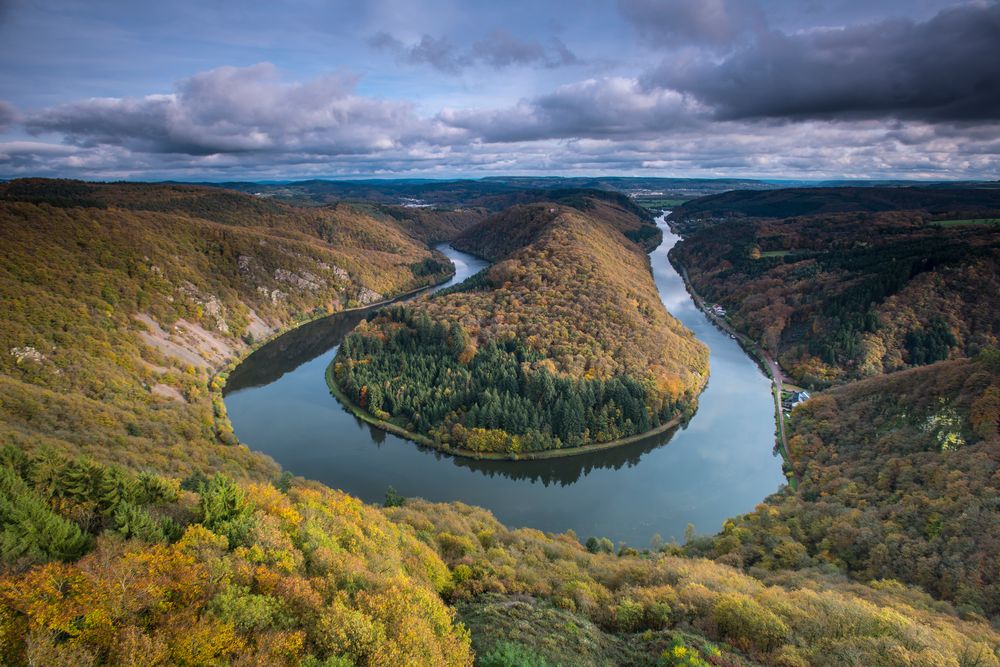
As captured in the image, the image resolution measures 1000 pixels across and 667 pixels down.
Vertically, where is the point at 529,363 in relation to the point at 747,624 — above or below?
below

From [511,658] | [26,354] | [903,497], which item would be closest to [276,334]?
[26,354]

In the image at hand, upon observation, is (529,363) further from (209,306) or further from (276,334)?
(209,306)

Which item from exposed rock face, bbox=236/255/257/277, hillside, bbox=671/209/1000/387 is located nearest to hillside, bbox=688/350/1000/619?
hillside, bbox=671/209/1000/387

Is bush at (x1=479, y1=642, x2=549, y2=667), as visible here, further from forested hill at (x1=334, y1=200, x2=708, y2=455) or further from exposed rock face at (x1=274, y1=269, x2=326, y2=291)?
exposed rock face at (x1=274, y1=269, x2=326, y2=291)

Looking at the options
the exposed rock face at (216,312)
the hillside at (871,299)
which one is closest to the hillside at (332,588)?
the hillside at (871,299)

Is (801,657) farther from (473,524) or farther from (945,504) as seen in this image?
(945,504)

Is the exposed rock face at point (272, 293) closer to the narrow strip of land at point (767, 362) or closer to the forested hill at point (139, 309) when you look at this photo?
the forested hill at point (139, 309)

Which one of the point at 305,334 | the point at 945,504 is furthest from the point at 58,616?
the point at 305,334
